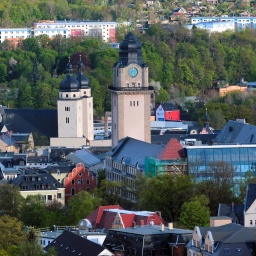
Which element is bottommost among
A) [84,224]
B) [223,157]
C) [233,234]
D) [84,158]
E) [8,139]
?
[8,139]

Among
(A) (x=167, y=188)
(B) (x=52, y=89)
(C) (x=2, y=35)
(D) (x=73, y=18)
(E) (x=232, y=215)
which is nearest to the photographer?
(E) (x=232, y=215)

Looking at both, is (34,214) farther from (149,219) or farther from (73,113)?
(73,113)

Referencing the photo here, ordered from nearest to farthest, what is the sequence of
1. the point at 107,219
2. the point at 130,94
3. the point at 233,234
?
the point at 233,234, the point at 107,219, the point at 130,94

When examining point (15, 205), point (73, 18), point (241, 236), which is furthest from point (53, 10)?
point (241, 236)

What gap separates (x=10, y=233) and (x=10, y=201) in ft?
30.2

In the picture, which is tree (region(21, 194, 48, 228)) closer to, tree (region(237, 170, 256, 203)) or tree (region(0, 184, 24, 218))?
tree (region(0, 184, 24, 218))

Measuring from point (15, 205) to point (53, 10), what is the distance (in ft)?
348

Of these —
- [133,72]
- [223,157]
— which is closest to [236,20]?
[133,72]

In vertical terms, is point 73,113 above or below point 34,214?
above

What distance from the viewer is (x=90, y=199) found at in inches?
2734

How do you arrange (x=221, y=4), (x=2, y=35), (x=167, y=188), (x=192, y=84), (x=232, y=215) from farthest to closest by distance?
(x=221, y=4) → (x=2, y=35) → (x=192, y=84) → (x=167, y=188) → (x=232, y=215)

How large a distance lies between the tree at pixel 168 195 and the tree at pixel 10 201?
521cm

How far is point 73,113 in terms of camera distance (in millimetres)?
98438

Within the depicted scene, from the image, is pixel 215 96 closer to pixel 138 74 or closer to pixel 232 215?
pixel 138 74
